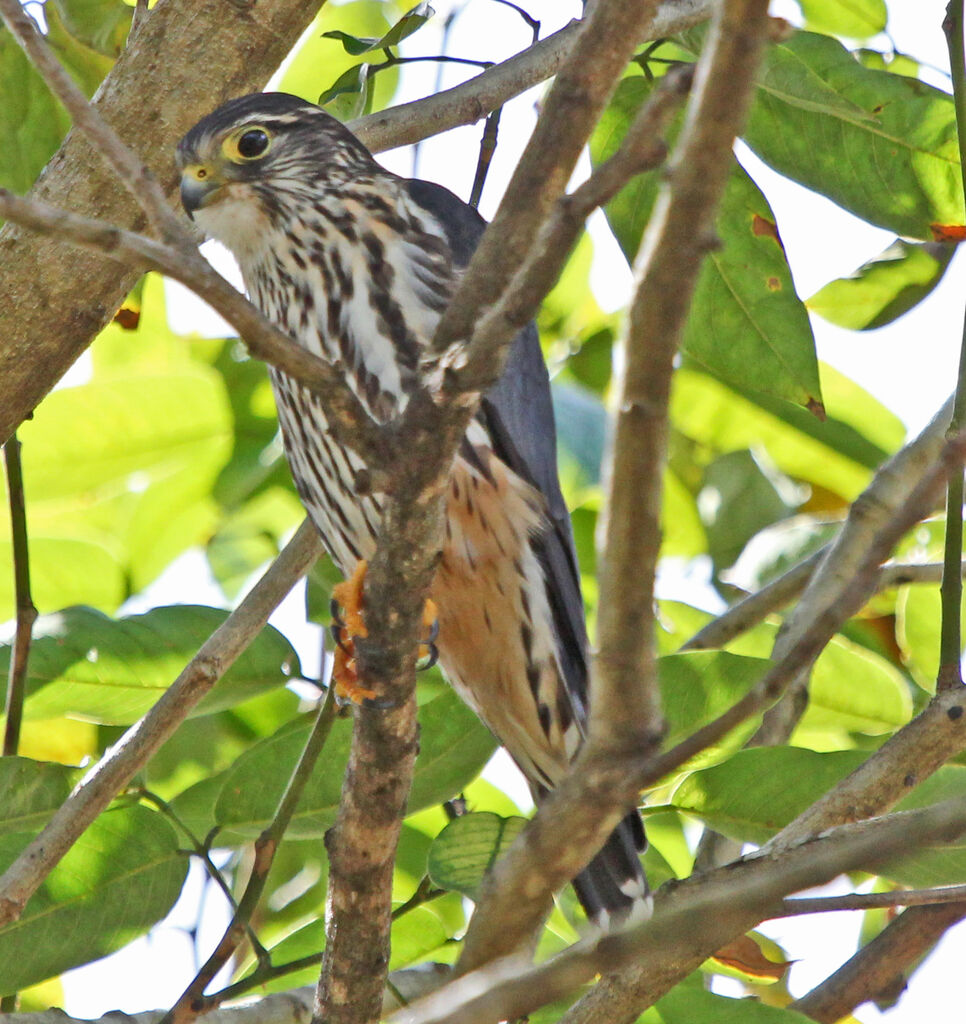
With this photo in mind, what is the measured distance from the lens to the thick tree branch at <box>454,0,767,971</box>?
107cm

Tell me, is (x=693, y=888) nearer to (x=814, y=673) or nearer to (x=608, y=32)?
(x=814, y=673)

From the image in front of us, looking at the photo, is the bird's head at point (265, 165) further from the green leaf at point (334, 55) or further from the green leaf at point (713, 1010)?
the green leaf at point (713, 1010)

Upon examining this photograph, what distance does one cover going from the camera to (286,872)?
3344 millimetres

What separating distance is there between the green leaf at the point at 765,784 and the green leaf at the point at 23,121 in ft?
5.86

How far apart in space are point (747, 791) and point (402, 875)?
2.85 ft

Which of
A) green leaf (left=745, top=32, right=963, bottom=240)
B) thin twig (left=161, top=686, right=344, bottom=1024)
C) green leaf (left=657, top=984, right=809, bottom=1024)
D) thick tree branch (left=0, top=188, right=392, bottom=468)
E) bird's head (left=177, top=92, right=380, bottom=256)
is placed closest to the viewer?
thick tree branch (left=0, top=188, right=392, bottom=468)

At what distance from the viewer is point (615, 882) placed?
2.82 metres

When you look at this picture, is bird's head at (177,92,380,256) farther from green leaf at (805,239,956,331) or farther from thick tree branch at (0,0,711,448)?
green leaf at (805,239,956,331)

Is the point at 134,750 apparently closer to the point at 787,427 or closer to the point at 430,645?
the point at 430,645

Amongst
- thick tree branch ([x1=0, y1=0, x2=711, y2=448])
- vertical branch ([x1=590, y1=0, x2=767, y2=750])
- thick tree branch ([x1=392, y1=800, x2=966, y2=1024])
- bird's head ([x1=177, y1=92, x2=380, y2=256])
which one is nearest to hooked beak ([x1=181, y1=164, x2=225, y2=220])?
bird's head ([x1=177, y1=92, x2=380, y2=256])

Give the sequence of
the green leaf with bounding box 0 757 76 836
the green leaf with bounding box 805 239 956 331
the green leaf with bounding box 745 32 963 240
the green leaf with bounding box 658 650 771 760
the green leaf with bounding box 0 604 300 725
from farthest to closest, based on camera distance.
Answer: the green leaf with bounding box 805 239 956 331 < the green leaf with bounding box 745 32 963 240 < the green leaf with bounding box 0 604 300 725 < the green leaf with bounding box 0 757 76 836 < the green leaf with bounding box 658 650 771 760

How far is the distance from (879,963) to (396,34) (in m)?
2.03

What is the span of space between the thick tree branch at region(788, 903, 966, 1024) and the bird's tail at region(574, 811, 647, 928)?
1.18 ft

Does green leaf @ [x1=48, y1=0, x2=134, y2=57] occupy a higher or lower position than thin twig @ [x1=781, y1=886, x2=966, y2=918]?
higher
